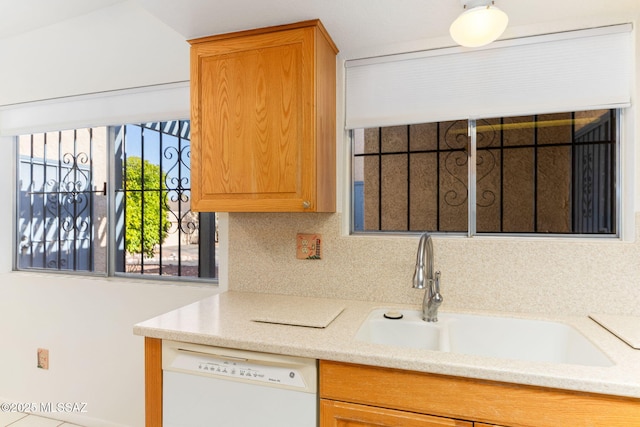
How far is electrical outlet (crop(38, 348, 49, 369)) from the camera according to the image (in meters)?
2.39

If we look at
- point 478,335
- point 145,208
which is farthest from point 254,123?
point 478,335

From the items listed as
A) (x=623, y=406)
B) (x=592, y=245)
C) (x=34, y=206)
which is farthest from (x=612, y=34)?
(x=34, y=206)

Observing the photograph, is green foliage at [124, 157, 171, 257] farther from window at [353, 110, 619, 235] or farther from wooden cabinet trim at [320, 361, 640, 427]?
wooden cabinet trim at [320, 361, 640, 427]

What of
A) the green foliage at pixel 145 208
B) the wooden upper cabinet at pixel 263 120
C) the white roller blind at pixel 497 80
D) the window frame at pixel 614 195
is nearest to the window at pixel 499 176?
the window frame at pixel 614 195

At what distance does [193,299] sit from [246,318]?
2.55 ft

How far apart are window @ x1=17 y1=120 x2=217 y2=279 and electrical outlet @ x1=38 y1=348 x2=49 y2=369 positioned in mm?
563

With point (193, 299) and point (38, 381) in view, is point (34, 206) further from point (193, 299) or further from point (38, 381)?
point (193, 299)

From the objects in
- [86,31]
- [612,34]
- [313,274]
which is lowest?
[313,274]

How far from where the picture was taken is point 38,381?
2418mm

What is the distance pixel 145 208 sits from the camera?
2.29 meters

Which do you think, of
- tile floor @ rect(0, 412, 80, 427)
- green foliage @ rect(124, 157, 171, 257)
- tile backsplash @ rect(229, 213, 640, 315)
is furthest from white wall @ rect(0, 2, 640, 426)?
green foliage @ rect(124, 157, 171, 257)

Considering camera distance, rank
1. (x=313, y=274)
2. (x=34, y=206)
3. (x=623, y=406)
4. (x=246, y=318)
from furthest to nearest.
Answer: (x=34, y=206) → (x=313, y=274) → (x=246, y=318) → (x=623, y=406)

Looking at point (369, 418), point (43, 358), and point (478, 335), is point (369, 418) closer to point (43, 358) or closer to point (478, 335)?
point (478, 335)

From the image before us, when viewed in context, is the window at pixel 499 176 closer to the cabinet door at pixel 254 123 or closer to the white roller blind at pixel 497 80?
the white roller blind at pixel 497 80
